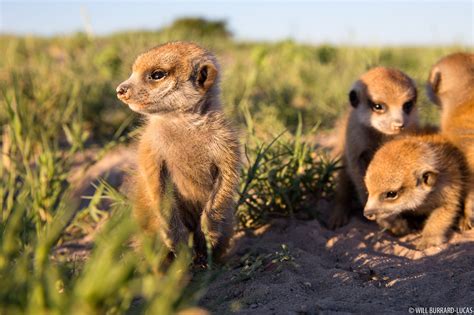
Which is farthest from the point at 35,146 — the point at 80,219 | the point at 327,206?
the point at 327,206

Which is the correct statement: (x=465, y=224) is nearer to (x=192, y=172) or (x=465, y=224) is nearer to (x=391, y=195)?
(x=391, y=195)

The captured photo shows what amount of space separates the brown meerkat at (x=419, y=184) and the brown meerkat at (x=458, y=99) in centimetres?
9

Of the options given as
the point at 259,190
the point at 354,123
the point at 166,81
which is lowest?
the point at 259,190

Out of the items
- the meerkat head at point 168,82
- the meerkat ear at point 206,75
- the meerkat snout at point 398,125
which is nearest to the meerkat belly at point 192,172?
the meerkat head at point 168,82

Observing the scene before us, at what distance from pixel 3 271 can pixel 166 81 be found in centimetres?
173

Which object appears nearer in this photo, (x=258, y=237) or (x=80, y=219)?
(x=258, y=237)

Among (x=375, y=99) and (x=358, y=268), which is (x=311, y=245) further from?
(x=375, y=99)

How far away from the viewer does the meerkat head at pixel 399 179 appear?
3.84m

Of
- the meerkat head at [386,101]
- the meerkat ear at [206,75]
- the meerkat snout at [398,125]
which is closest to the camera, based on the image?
the meerkat ear at [206,75]

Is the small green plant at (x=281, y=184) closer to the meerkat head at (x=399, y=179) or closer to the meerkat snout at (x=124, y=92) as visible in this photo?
the meerkat head at (x=399, y=179)

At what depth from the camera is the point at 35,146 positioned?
5.56 meters

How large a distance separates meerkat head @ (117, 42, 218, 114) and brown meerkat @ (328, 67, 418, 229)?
1580 millimetres

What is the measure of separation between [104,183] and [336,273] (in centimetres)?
173

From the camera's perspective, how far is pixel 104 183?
3859 millimetres
